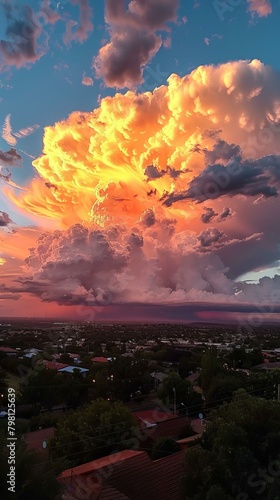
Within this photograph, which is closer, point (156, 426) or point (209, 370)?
point (156, 426)

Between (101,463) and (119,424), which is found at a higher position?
(119,424)

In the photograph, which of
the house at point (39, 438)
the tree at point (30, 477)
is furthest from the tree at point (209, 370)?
the tree at point (30, 477)

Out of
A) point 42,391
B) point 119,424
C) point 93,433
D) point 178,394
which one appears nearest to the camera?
point 93,433

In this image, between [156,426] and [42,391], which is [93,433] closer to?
[156,426]

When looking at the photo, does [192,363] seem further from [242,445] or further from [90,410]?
[242,445]

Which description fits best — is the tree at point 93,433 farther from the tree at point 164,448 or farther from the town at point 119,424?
the tree at point 164,448

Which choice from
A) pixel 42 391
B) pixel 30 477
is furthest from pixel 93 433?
pixel 42 391

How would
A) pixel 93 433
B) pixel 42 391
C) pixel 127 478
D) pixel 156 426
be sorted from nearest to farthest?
1. pixel 127 478
2. pixel 93 433
3. pixel 156 426
4. pixel 42 391

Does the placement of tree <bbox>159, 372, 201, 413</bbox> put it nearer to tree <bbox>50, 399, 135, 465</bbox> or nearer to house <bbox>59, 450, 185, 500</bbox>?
tree <bbox>50, 399, 135, 465</bbox>
